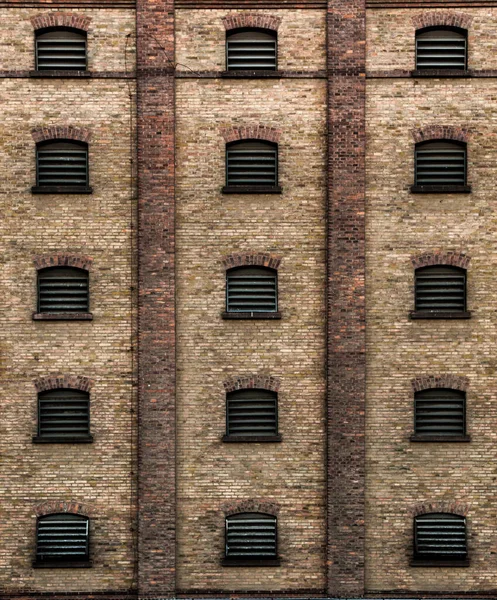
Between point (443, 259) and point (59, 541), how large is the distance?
39.0 ft

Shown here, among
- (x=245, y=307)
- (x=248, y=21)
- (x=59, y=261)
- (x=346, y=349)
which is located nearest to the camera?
(x=346, y=349)

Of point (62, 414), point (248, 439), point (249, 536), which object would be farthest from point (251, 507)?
point (62, 414)

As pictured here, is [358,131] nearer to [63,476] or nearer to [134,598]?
[63,476]

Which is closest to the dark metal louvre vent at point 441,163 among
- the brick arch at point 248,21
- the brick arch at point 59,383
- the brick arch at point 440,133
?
the brick arch at point 440,133

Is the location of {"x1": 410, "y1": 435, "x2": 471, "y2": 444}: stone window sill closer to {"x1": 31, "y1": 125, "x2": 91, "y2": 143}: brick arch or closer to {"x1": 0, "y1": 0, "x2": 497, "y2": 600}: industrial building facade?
{"x1": 0, "y1": 0, "x2": 497, "y2": 600}: industrial building facade

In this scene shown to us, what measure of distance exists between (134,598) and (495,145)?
1456 centimetres

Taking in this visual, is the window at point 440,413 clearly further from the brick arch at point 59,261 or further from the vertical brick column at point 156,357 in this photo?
the brick arch at point 59,261

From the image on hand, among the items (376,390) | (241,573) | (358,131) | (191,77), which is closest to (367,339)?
(376,390)

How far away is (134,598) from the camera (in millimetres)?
18531

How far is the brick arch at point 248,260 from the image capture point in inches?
727

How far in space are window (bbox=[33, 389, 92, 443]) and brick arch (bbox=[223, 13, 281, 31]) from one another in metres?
10.1

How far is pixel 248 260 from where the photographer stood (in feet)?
60.6

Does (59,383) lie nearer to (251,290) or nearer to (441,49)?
(251,290)

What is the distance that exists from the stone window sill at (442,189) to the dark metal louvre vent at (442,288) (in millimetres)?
1908
